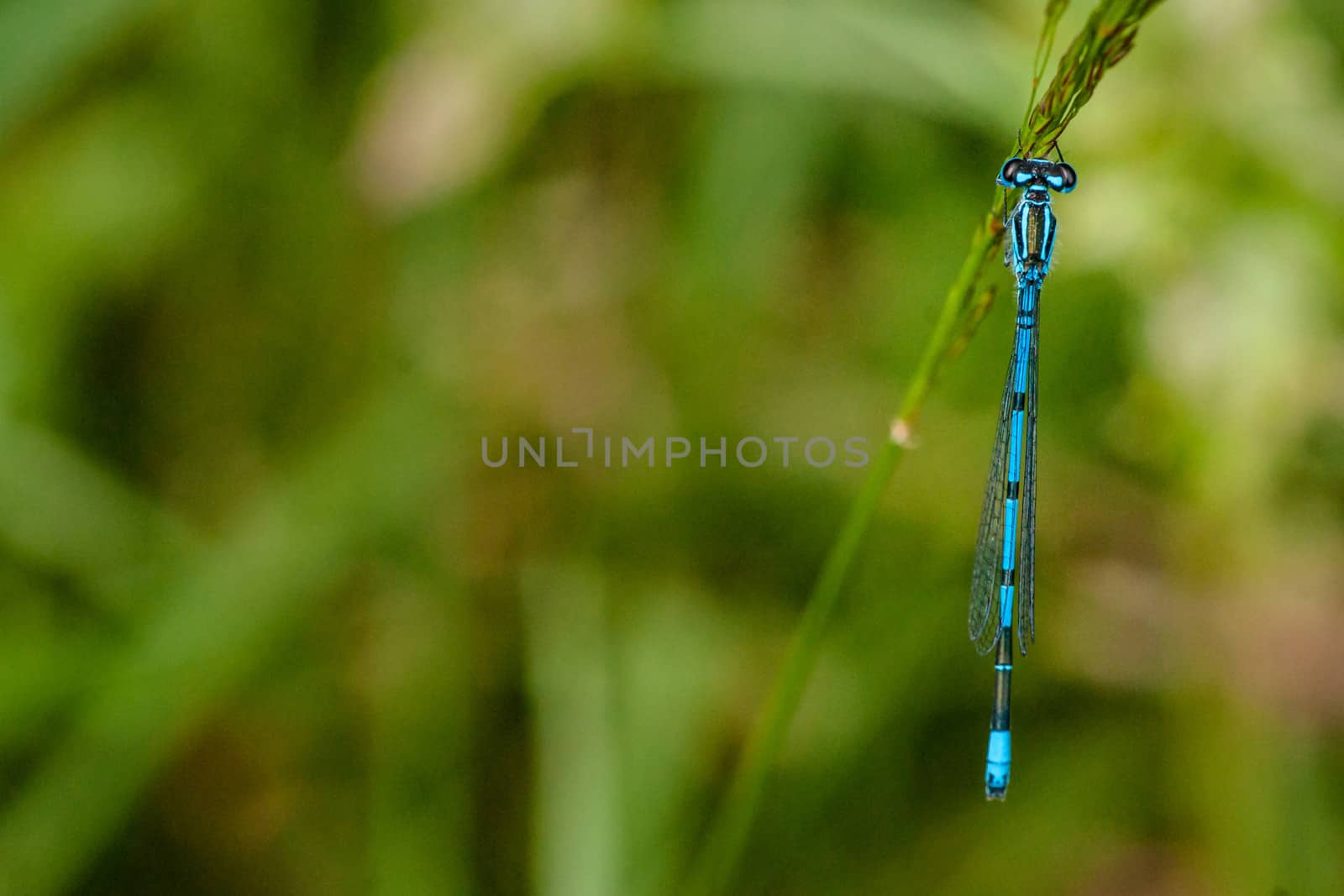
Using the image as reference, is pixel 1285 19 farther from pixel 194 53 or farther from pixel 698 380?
pixel 194 53

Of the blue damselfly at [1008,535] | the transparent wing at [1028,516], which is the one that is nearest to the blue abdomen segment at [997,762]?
the blue damselfly at [1008,535]

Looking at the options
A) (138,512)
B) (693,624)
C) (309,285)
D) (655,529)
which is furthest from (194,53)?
(693,624)

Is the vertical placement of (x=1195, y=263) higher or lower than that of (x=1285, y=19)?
lower

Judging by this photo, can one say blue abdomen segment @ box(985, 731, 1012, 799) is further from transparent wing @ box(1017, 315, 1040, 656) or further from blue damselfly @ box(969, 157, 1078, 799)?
transparent wing @ box(1017, 315, 1040, 656)

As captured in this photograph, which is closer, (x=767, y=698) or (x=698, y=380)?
(x=767, y=698)

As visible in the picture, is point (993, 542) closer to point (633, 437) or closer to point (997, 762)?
point (997, 762)

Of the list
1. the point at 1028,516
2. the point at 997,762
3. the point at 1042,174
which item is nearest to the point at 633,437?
the point at 1028,516

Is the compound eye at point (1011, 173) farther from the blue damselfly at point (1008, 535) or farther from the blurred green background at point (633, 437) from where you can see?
Answer: the blurred green background at point (633, 437)
